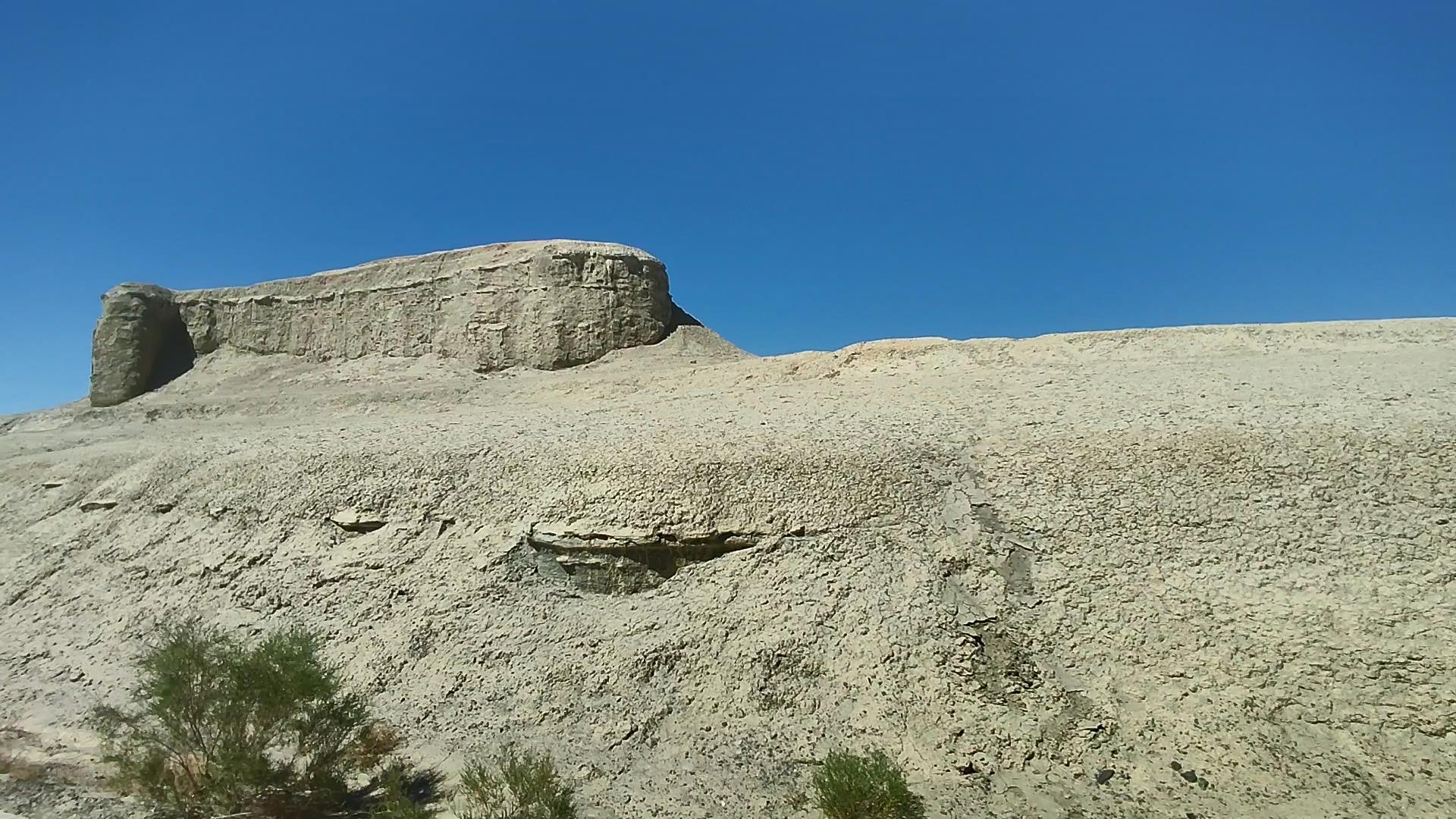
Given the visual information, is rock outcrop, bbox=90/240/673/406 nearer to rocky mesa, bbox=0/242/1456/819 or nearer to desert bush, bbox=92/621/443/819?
rocky mesa, bbox=0/242/1456/819

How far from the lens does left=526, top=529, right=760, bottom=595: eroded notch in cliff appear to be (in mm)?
9891

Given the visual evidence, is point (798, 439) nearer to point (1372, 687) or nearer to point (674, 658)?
point (674, 658)

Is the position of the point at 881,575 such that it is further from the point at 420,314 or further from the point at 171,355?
the point at 171,355

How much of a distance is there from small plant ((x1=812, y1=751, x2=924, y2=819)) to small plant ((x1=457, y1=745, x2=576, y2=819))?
219 cm

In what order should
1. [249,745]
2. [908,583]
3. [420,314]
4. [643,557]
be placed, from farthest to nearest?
[420,314] → [643,557] → [908,583] → [249,745]

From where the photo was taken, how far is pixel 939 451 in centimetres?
1103

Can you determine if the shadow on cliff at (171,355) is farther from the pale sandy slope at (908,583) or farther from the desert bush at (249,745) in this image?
the desert bush at (249,745)

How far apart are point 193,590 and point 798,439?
886 cm

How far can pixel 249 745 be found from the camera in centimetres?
770

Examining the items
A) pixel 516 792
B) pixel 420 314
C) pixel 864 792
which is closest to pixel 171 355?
pixel 420 314

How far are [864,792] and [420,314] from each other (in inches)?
796

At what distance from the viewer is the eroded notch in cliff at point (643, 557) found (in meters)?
9.89

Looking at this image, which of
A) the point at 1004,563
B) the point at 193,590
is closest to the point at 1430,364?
the point at 1004,563

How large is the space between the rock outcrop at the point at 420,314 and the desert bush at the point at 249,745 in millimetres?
13947
